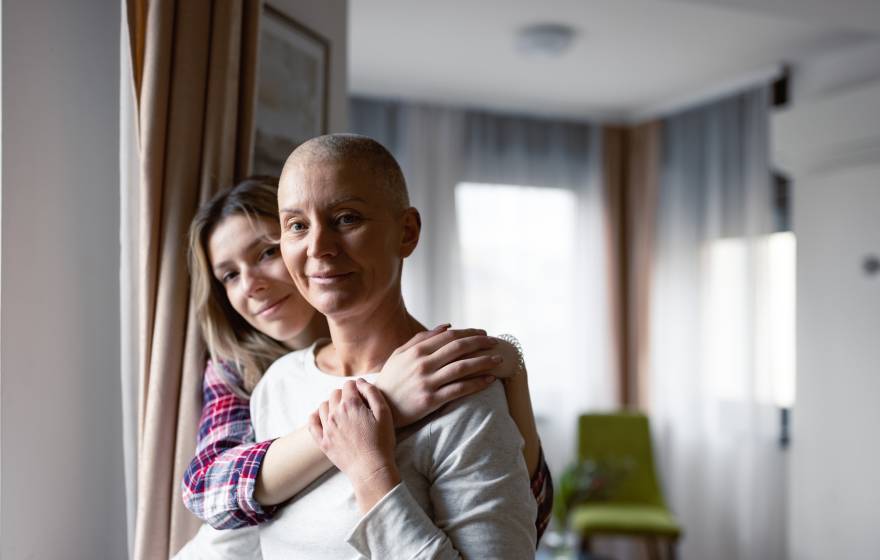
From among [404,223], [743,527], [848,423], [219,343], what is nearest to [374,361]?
[404,223]

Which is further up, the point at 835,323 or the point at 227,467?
the point at 835,323

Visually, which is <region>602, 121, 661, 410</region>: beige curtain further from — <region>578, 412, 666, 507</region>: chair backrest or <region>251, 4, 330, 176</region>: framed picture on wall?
<region>251, 4, 330, 176</region>: framed picture on wall

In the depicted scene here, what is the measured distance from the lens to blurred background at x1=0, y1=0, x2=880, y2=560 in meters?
1.46

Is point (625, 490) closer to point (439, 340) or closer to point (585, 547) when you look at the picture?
point (585, 547)

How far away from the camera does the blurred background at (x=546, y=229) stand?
1.46 metres

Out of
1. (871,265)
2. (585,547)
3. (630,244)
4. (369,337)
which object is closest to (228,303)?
(369,337)

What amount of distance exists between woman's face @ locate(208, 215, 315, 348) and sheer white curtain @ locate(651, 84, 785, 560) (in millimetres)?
3209

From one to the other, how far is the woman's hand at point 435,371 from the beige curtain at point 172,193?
21.9 inches

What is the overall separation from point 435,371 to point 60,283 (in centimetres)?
82

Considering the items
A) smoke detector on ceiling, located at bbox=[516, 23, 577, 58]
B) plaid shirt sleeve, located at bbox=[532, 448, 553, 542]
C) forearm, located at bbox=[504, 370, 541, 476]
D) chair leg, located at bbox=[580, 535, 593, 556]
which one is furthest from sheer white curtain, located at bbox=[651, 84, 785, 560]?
forearm, located at bbox=[504, 370, 541, 476]

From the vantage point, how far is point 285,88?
1.86 metres

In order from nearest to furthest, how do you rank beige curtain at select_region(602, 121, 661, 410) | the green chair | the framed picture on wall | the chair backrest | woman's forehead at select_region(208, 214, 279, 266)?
woman's forehead at select_region(208, 214, 279, 266) → the framed picture on wall → the green chair → the chair backrest → beige curtain at select_region(602, 121, 661, 410)

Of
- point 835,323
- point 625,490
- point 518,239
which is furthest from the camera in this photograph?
point 518,239

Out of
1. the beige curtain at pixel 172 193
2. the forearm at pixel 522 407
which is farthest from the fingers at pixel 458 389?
the beige curtain at pixel 172 193
